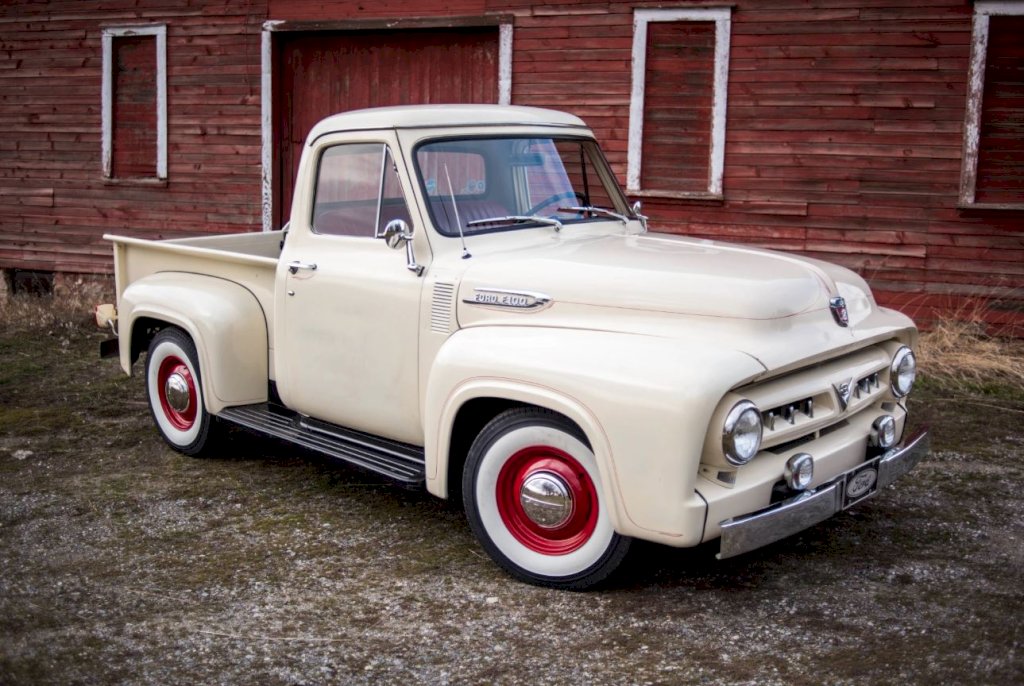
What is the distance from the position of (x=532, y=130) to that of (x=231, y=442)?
2.42 meters

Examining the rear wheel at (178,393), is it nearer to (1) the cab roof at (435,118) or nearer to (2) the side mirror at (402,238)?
(1) the cab roof at (435,118)

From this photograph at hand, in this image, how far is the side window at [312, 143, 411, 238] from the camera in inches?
184

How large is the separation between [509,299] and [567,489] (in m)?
0.79

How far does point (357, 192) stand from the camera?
4.90 metres

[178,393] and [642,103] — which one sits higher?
[642,103]

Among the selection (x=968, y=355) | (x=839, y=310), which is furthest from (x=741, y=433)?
(x=968, y=355)

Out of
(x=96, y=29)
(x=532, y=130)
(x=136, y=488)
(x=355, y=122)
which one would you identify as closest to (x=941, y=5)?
(x=532, y=130)

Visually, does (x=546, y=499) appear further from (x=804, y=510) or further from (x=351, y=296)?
(x=351, y=296)

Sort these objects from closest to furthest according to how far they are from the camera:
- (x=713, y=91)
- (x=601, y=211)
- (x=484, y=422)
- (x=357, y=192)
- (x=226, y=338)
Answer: (x=484, y=422) < (x=357, y=192) < (x=601, y=211) < (x=226, y=338) < (x=713, y=91)

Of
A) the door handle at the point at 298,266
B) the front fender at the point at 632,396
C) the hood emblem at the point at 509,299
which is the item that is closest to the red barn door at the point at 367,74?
the door handle at the point at 298,266

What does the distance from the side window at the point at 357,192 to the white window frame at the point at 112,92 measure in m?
7.54

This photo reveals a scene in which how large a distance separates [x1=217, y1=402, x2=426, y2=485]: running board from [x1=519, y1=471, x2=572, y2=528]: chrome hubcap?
1.96 feet

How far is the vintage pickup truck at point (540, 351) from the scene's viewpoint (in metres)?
3.59

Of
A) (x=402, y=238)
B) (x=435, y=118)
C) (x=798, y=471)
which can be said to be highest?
(x=435, y=118)
